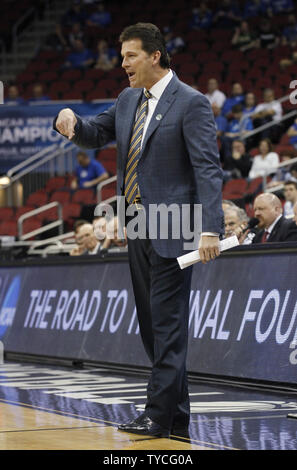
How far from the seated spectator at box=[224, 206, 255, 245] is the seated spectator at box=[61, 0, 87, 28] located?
16068mm

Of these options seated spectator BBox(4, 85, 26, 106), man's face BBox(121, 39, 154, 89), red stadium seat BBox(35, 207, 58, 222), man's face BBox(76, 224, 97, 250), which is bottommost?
man's face BBox(76, 224, 97, 250)

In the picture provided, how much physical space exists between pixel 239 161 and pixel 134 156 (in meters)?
9.73

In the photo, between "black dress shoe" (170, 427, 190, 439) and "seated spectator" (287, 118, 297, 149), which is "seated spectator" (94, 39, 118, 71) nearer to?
"seated spectator" (287, 118, 297, 149)

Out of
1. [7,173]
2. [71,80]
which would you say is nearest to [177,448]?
[7,173]

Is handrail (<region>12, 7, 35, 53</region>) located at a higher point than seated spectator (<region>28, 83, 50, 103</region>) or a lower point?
higher

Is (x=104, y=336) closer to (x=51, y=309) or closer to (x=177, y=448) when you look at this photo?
(x=51, y=309)

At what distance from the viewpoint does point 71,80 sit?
21875 millimetres

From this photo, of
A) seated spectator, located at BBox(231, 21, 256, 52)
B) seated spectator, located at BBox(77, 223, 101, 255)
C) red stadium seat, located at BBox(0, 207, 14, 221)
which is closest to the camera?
seated spectator, located at BBox(77, 223, 101, 255)

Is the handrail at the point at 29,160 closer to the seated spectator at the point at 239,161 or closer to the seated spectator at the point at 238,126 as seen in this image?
the seated spectator at the point at 238,126

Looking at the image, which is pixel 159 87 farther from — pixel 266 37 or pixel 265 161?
pixel 266 37

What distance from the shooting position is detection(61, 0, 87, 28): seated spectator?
25062 millimetres

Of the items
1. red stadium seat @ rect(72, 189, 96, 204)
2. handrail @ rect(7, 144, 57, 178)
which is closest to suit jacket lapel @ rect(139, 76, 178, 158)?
red stadium seat @ rect(72, 189, 96, 204)

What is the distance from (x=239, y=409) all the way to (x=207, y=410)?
220 mm

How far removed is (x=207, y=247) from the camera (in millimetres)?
4879
